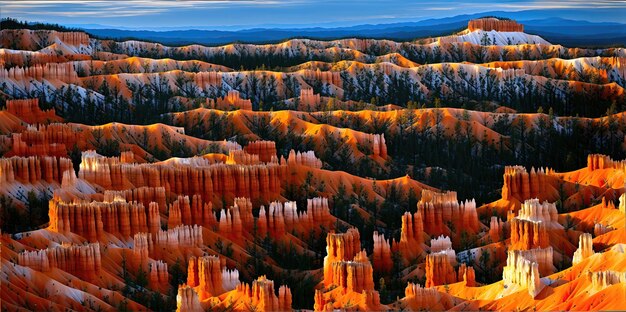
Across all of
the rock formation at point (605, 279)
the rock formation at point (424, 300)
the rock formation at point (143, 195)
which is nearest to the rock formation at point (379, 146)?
the rock formation at point (143, 195)

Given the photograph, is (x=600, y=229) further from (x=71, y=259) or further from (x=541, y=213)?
(x=71, y=259)

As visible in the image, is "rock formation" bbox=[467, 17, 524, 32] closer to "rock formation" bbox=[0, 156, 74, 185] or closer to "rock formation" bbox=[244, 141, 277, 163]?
"rock formation" bbox=[244, 141, 277, 163]

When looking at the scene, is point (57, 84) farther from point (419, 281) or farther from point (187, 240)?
point (419, 281)

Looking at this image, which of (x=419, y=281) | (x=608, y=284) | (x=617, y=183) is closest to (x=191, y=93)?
(x=617, y=183)

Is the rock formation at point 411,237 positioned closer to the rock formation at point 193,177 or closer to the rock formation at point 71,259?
the rock formation at point 193,177

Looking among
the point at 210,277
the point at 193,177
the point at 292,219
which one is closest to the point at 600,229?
the point at 292,219

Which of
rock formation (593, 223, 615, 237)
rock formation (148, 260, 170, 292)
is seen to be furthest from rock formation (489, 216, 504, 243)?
rock formation (148, 260, 170, 292)

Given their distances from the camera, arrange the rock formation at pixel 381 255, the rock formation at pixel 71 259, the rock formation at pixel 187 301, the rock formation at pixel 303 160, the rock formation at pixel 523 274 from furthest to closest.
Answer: the rock formation at pixel 303 160
the rock formation at pixel 381 255
the rock formation at pixel 71 259
the rock formation at pixel 187 301
the rock formation at pixel 523 274
